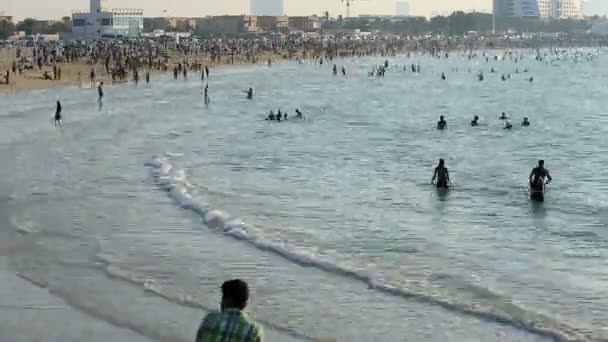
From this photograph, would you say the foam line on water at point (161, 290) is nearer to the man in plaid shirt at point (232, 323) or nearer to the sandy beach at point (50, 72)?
the man in plaid shirt at point (232, 323)

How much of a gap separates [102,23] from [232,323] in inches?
6419

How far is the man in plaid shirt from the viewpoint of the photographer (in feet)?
18.4

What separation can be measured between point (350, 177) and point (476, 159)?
269 inches

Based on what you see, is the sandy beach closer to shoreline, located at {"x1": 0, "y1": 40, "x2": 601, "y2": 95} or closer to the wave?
shoreline, located at {"x1": 0, "y1": 40, "x2": 601, "y2": 95}

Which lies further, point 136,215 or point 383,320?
point 136,215

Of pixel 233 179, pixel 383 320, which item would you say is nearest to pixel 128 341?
pixel 383 320

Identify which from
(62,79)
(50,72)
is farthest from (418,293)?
(50,72)

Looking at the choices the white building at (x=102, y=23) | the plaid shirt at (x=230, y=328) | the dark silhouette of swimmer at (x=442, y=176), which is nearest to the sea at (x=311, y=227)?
the dark silhouette of swimmer at (x=442, y=176)

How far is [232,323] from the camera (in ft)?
18.5

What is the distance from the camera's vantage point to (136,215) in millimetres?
18406

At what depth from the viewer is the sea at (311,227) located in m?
11.7

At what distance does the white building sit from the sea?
123m

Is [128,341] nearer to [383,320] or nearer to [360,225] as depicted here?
[383,320]

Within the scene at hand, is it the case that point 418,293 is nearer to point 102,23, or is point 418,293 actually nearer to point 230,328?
point 230,328
